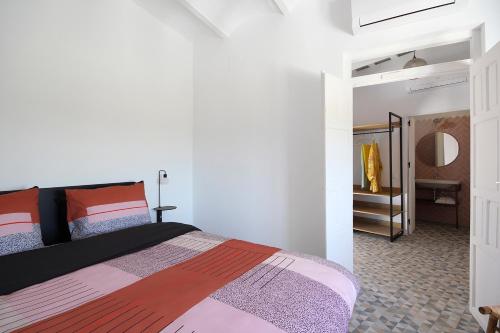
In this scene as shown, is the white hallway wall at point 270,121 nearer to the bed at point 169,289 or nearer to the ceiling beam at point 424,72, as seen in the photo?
the ceiling beam at point 424,72

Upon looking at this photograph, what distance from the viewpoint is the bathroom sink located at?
453cm

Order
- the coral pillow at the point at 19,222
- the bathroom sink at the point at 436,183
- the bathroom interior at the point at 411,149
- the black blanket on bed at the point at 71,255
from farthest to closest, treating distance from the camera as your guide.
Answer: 1. the bathroom sink at the point at 436,183
2. the bathroom interior at the point at 411,149
3. the coral pillow at the point at 19,222
4. the black blanket on bed at the point at 71,255

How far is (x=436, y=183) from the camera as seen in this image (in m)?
4.66

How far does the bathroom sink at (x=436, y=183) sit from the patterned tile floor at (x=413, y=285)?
3.11ft

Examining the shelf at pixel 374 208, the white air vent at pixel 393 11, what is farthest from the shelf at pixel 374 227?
the white air vent at pixel 393 11

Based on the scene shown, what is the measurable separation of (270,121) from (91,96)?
1.80 m

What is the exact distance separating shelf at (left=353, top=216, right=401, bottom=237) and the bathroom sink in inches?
47.1

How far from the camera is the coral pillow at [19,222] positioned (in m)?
1.56

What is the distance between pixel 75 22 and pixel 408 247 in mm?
4582

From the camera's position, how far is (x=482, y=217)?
1777 millimetres

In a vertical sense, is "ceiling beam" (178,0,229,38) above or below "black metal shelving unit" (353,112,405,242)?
above

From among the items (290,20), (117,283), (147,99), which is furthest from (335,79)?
(117,283)

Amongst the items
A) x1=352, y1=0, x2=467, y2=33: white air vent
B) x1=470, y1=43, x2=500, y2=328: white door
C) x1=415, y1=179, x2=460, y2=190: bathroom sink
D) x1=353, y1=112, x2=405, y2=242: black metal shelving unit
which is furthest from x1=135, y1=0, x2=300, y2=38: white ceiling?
x1=415, y1=179, x2=460, y2=190: bathroom sink

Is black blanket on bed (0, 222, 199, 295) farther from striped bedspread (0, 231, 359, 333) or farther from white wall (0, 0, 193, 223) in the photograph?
white wall (0, 0, 193, 223)
